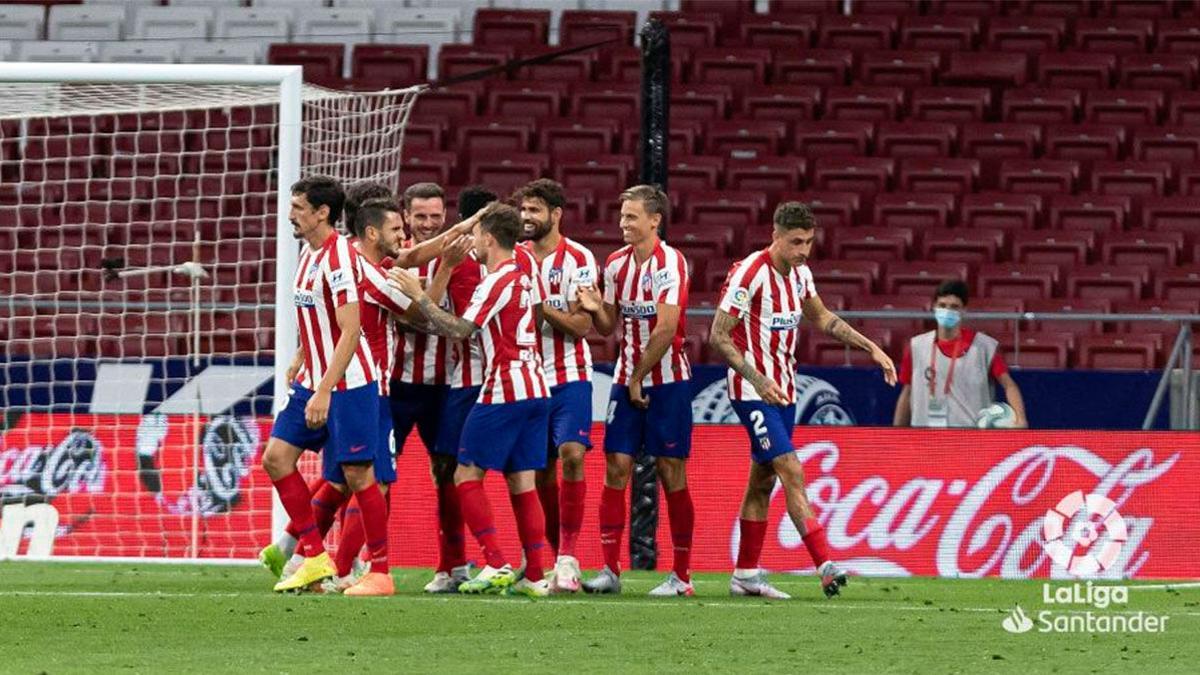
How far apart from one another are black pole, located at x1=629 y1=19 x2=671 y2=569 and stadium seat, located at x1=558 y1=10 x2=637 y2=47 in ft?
26.7

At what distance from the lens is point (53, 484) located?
1317 centimetres

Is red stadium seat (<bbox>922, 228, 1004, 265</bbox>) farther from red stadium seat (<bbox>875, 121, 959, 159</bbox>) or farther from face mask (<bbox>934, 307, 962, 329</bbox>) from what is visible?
face mask (<bbox>934, 307, 962, 329</bbox>)

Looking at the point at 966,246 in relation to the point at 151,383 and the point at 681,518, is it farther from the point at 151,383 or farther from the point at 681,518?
the point at 681,518

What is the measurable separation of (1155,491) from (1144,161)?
6.97 m

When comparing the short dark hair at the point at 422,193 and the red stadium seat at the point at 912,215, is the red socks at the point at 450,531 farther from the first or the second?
the red stadium seat at the point at 912,215

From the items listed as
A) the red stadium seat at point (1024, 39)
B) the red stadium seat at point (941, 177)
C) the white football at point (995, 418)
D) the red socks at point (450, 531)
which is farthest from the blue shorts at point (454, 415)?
the red stadium seat at point (1024, 39)

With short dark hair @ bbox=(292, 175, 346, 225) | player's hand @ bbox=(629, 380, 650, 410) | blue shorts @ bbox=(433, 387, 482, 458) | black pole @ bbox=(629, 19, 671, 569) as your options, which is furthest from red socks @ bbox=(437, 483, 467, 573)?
black pole @ bbox=(629, 19, 671, 569)

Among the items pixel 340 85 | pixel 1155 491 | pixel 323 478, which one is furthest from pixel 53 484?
pixel 340 85

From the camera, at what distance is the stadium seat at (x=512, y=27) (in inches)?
833

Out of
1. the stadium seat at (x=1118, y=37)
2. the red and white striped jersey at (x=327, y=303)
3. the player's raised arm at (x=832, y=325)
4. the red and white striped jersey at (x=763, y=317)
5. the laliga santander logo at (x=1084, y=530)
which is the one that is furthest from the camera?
the stadium seat at (x=1118, y=37)

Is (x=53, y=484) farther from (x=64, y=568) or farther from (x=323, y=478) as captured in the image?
(x=323, y=478)

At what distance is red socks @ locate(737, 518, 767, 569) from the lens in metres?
10.4

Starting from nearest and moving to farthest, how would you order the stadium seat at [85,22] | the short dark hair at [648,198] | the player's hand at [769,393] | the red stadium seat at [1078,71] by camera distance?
the player's hand at [769,393]
the short dark hair at [648,198]
the red stadium seat at [1078,71]
the stadium seat at [85,22]

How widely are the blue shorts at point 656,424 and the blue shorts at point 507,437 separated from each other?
0.59 m
